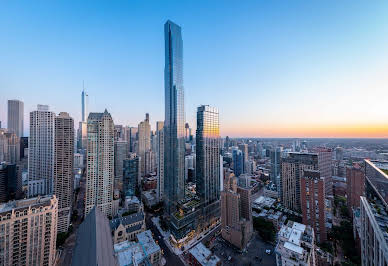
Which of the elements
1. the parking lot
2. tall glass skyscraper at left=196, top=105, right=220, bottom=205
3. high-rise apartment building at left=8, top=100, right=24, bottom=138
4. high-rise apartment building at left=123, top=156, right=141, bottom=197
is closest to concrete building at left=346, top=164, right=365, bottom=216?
the parking lot

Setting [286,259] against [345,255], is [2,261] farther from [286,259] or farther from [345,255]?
[345,255]

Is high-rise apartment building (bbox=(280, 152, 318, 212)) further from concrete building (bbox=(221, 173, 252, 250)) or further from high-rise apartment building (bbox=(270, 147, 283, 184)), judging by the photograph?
concrete building (bbox=(221, 173, 252, 250))

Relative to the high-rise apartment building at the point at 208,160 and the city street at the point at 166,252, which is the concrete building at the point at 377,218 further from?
the high-rise apartment building at the point at 208,160

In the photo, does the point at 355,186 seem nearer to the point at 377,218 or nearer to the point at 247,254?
the point at 377,218

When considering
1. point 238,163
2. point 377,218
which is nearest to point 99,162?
point 377,218

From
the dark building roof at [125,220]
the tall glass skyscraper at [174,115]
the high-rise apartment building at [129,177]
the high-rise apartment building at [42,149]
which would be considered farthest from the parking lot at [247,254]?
the high-rise apartment building at [42,149]

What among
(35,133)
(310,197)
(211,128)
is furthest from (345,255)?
(35,133)
